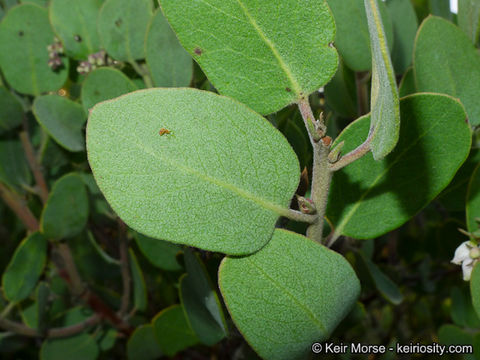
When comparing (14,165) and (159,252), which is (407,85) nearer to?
(159,252)

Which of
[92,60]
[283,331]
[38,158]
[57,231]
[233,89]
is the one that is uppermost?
[233,89]

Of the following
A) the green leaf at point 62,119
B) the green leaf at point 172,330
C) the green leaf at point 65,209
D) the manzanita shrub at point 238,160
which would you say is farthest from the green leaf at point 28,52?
the green leaf at point 172,330

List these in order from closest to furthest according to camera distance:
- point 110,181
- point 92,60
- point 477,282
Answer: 1. point 110,181
2. point 477,282
3. point 92,60

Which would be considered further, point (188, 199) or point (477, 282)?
point (477, 282)

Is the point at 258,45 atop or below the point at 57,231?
atop

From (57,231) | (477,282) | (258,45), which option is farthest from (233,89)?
(57,231)

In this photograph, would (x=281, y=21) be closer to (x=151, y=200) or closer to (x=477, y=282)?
(x=151, y=200)

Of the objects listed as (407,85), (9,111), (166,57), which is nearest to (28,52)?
(9,111)

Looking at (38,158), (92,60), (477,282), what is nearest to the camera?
(477,282)

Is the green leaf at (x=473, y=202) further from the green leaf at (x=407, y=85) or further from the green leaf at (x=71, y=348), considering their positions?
the green leaf at (x=71, y=348)
